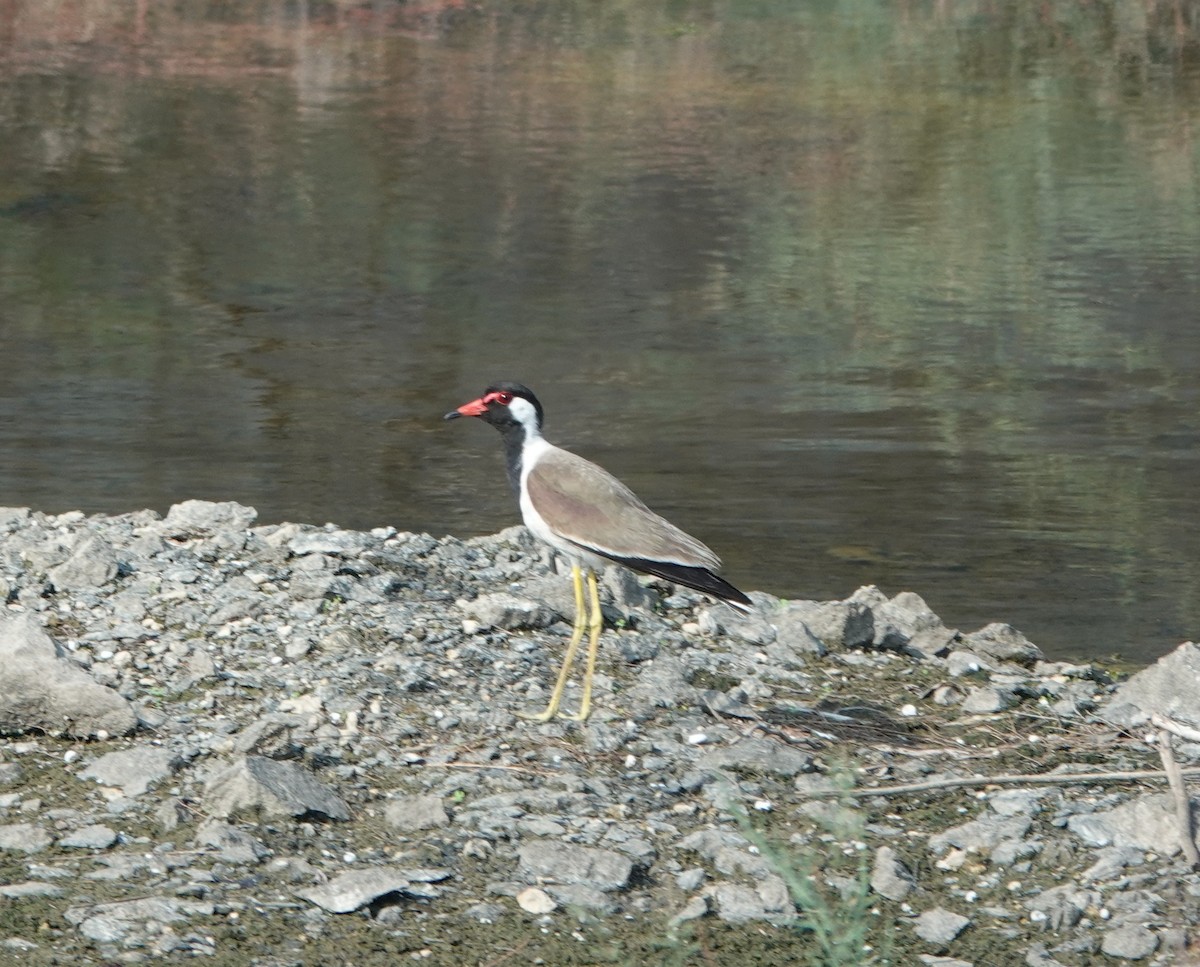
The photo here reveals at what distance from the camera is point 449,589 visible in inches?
299

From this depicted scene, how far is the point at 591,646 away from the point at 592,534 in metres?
0.43

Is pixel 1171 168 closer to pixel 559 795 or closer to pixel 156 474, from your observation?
pixel 156 474

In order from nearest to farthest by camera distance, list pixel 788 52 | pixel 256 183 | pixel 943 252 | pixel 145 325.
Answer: pixel 145 325
pixel 943 252
pixel 256 183
pixel 788 52

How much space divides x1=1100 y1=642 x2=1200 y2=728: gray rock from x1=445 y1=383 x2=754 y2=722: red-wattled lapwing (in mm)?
1427

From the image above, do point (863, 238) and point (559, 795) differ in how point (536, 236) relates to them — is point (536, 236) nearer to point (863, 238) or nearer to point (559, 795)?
point (863, 238)

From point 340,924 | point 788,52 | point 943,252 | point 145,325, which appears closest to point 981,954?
point 340,924

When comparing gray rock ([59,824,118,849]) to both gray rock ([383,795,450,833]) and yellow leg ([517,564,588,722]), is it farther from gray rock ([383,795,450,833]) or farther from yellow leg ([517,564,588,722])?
yellow leg ([517,564,588,722])

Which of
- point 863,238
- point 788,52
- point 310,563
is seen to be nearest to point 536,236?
point 863,238

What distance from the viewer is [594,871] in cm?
534

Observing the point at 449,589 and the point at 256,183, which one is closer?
the point at 449,589

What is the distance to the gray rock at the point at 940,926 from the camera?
513 cm

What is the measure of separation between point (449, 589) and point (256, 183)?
15.2 m

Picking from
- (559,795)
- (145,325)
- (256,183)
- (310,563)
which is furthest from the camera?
(256,183)

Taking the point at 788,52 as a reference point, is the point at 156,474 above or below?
below
